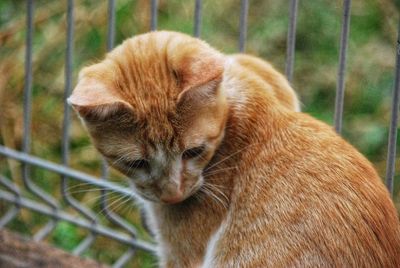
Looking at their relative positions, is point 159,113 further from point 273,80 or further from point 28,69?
point 28,69

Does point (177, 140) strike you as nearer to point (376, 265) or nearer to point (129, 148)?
point (129, 148)

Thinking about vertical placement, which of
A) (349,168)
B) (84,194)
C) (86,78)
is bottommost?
(84,194)

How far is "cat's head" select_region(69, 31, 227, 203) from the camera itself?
3.02 meters

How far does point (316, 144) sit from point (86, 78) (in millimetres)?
756

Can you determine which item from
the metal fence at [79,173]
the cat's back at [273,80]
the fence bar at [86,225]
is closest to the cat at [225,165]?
the cat's back at [273,80]

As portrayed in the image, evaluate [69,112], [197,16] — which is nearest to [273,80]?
[197,16]

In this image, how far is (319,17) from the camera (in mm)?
5000

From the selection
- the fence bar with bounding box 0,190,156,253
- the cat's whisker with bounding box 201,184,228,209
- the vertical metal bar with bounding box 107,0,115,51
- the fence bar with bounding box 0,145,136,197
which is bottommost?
the fence bar with bounding box 0,190,156,253

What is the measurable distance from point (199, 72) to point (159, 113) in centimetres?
18

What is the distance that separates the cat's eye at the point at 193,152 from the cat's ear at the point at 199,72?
0.17 m

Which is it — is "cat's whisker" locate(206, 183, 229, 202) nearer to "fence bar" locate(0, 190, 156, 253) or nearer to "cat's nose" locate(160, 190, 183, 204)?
Answer: "cat's nose" locate(160, 190, 183, 204)

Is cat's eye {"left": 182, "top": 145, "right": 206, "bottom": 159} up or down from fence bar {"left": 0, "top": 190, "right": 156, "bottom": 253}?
up

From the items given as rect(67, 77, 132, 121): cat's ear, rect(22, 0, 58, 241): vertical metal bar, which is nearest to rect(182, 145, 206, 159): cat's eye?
rect(67, 77, 132, 121): cat's ear

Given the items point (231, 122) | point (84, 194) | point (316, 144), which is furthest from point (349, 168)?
point (84, 194)
